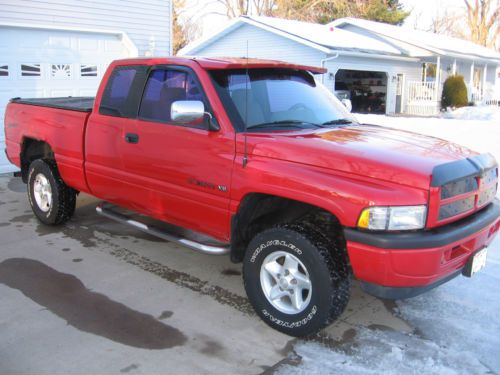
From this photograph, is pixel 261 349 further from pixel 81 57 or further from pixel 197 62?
pixel 81 57

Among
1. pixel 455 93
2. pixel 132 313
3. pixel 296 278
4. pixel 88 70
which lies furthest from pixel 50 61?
pixel 455 93

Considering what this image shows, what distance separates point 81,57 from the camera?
10.9 metres

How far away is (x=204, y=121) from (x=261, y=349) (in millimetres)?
1797

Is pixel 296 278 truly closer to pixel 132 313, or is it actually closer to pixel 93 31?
pixel 132 313

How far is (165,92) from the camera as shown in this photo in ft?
15.5

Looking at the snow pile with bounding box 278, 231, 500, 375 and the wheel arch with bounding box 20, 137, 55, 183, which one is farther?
the wheel arch with bounding box 20, 137, 55, 183

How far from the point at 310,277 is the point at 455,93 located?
2648cm

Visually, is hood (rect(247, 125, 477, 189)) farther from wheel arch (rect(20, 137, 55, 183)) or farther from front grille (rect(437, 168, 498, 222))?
wheel arch (rect(20, 137, 55, 183))

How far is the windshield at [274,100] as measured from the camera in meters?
4.21

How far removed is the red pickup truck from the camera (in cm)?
330

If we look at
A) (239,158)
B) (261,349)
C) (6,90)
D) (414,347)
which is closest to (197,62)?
(239,158)

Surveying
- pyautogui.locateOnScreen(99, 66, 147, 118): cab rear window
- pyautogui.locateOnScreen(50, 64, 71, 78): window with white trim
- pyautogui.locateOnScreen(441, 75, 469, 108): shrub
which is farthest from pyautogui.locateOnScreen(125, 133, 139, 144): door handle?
pyautogui.locateOnScreen(441, 75, 469, 108): shrub

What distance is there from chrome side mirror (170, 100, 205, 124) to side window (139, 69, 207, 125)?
0.37 meters

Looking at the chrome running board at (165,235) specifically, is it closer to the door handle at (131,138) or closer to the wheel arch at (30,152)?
the door handle at (131,138)
